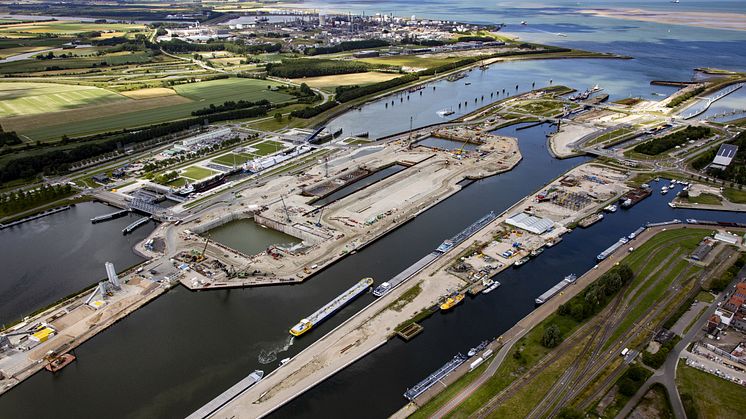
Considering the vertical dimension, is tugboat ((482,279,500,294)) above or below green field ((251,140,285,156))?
below

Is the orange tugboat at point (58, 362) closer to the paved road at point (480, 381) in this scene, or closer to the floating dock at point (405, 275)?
the floating dock at point (405, 275)

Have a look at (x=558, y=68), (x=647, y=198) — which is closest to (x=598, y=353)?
(x=647, y=198)

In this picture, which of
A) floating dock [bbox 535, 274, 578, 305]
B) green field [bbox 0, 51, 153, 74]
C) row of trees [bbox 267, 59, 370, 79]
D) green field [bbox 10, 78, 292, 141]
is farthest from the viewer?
row of trees [bbox 267, 59, 370, 79]

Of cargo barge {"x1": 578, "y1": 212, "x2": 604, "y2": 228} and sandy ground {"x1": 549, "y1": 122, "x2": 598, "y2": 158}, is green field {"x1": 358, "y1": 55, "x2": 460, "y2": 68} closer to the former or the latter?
sandy ground {"x1": 549, "y1": 122, "x2": 598, "y2": 158}

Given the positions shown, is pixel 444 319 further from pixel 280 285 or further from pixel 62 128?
pixel 62 128

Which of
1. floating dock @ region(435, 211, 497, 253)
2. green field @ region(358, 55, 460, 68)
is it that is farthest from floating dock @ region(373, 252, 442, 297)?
green field @ region(358, 55, 460, 68)

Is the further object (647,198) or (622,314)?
(647,198)

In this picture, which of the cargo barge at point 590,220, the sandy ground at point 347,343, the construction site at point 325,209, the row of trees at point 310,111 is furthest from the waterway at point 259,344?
the row of trees at point 310,111
